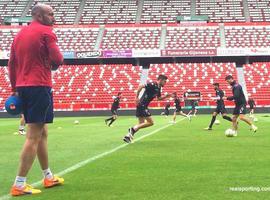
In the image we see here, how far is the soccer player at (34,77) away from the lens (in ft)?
20.5

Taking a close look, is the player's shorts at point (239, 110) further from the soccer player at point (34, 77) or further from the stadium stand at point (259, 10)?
the stadium stand at point (259, 10)

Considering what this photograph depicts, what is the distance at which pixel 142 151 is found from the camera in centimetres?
1169

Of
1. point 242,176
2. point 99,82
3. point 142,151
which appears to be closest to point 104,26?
point 99,82

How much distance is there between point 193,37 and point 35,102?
55911 millimetres

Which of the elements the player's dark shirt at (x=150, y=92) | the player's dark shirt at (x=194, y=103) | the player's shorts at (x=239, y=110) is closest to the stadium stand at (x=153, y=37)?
the player's dark shirt at (x=194, y=103)

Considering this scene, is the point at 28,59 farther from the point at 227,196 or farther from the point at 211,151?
the point at 211,151

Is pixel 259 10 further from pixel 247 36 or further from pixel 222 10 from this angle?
pixel 247 36

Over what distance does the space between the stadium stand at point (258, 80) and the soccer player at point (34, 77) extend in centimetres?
4583

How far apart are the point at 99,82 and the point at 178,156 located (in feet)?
149

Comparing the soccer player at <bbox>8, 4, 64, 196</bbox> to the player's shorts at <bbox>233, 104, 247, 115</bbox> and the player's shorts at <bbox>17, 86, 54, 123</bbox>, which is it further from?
the player's shorts at <bbox>233, 104, 247, 115</bbox>

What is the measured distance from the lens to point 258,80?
54.6 meters

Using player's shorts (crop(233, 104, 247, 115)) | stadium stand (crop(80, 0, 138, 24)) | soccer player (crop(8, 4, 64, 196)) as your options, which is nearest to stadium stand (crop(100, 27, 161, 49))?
stadium stand (crop(80, 0, 138, 24))

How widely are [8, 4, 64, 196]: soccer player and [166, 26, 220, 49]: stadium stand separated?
5199cm

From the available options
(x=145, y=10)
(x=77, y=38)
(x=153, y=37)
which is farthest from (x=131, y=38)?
(x=145, y=10)
